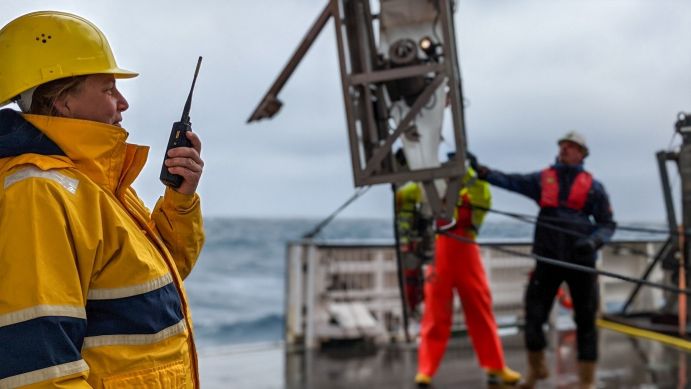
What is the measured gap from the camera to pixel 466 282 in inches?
196

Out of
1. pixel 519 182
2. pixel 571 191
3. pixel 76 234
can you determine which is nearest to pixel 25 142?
pixel 76 234

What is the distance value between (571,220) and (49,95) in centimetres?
378

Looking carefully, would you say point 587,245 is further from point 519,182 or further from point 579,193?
point 519,182

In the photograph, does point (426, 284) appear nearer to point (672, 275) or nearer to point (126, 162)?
point (672, 275)

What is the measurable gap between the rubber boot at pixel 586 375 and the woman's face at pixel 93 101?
4.17 m

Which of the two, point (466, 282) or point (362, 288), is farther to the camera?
point (362, 288)

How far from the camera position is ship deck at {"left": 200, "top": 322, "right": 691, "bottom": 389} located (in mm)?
5137

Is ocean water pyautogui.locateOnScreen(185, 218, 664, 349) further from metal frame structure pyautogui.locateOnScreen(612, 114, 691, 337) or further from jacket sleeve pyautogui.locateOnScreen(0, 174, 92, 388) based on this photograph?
jacket sleeve pyautogui.locateOnScreen(0, 174, 92, 388)

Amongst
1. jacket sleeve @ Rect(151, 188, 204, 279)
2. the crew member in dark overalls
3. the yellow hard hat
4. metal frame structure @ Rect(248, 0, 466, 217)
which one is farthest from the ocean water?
the yellow hard hat

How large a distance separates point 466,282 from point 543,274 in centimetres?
50

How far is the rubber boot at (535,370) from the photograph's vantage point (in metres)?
5.16

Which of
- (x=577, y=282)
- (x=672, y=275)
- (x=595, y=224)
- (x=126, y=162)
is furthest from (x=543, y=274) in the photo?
(x=126, y=162)

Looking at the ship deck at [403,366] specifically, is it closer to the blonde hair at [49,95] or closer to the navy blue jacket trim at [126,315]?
the navy blue jacket trim at [126,315]

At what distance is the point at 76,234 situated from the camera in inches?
51.5
